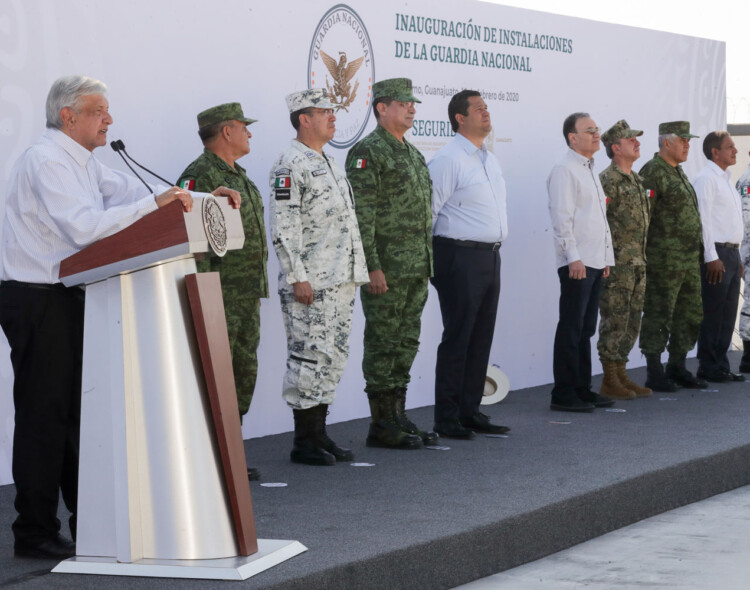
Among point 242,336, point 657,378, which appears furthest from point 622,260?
point 242,336

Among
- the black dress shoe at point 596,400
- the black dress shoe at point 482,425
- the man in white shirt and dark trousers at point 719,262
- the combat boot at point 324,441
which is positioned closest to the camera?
the combat boot at point 324,441

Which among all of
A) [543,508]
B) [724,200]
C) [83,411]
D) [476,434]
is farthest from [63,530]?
[724,200]

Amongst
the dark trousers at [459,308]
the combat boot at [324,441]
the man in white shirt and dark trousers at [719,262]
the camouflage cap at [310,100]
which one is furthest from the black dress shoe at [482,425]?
the man in white shirt and dark trousers at [719,262]

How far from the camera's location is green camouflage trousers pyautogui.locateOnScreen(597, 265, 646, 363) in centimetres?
626

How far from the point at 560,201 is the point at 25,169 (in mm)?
3403

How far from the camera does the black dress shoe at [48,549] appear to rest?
3061 mm

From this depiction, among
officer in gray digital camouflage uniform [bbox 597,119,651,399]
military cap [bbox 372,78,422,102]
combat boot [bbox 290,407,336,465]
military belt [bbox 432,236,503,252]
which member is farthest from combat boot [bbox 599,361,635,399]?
Result: combat boot [bbox 290,407,336,465]

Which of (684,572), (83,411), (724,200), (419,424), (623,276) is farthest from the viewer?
(724,200)

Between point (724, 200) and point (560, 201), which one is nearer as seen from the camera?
point (560, 201)

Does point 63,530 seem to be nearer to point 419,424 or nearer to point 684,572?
point 684,572

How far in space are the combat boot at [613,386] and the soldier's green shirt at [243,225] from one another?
261cm

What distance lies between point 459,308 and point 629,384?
175 cm

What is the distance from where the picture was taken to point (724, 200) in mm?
7051

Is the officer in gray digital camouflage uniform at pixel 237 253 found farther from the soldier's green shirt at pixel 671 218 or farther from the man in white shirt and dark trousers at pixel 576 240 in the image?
the soldier's green shirt at pixel 671 218
